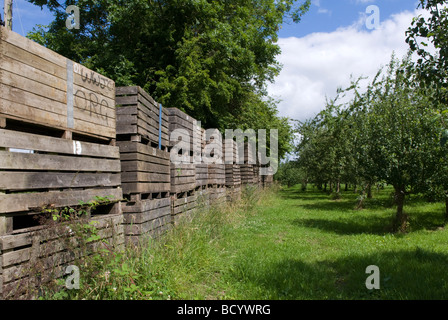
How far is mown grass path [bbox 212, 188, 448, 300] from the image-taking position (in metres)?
4.52

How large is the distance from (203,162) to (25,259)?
660 cm

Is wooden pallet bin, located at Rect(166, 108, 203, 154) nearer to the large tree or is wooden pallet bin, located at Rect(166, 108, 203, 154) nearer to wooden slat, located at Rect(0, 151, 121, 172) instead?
wooden slat, located at Rect(0, 151, 121, 172)

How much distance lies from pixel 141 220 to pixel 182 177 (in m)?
2.37

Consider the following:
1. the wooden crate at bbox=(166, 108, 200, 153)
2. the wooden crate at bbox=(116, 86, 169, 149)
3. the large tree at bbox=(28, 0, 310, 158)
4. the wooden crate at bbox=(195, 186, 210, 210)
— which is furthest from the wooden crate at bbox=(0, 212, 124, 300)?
the large tree at bbox=(28, 0, 310, 158)

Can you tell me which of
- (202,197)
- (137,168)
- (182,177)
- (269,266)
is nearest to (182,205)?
(182,177)

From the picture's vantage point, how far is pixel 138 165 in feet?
16.7

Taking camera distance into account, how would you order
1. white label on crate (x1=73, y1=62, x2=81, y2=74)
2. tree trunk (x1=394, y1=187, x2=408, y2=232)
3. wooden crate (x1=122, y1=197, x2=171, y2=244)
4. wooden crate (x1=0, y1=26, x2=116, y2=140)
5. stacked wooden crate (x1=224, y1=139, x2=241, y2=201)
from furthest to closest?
stacked wooden crate (x1=224, y1=139, x2=241, y2=201), tree trunk (x1=394, y1=187, x2=408, y2=232), wooden crate (x1=122, y1=197, x2=171, y2=244), white label on crate (x1=73, y1=62, x2=81, y2=74), wooden crate (x1=0, y1=26, x2=116, y2=140)

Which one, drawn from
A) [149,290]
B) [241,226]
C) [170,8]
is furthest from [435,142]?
[170,8]

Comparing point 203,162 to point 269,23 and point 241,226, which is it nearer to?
point 241,226

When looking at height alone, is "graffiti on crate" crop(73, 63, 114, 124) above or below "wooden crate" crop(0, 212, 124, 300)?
above

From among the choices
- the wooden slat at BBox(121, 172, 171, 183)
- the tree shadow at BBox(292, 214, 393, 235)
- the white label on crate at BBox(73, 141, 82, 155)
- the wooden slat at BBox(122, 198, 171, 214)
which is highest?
the white label on crate at BBox(73, 141, 82, 155)

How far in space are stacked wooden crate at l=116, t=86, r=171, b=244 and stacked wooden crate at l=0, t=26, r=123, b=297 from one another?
42 centimetres

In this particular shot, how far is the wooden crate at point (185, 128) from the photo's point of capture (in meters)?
7.06

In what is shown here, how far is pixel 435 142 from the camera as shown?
8.55m
